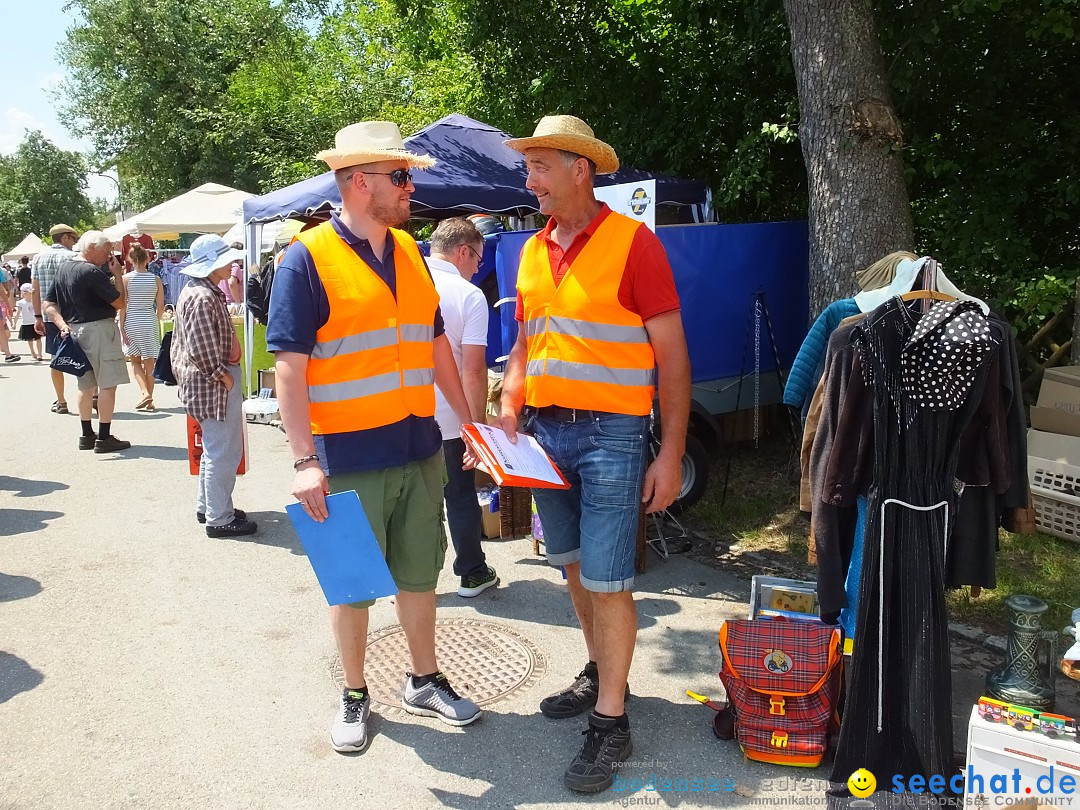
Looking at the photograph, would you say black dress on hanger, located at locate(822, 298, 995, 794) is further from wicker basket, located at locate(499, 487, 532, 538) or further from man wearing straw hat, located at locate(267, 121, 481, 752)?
wicker basket, located at locate(499, 487, 532, 538)

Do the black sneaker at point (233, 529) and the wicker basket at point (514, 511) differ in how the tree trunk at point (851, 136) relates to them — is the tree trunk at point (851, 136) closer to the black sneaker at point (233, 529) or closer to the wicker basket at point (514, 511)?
the wicker basket at point (514, 511)

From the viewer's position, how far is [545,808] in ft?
9.48

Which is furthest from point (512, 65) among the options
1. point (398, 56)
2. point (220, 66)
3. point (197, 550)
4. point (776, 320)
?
point (220, 66)

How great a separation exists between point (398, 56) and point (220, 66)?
1310 cm

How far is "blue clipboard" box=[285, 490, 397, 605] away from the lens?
113 inches

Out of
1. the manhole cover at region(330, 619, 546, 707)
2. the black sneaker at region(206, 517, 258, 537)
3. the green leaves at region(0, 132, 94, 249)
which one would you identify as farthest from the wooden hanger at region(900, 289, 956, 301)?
the green leaves at region(0, 132, 94, 249)

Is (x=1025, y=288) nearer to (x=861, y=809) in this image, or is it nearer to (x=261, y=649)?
(x=861, y=809)

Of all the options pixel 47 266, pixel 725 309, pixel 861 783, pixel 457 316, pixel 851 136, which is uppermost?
pixel 851 136

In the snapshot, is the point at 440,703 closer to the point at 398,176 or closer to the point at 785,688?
the point at 785,688

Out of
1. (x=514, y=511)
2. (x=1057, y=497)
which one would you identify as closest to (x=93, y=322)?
(x=514, y=511)

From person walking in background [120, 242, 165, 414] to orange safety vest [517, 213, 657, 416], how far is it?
27.0 ft

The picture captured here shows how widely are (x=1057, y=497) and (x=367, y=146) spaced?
4.42 meters

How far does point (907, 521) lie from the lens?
2.81 metres

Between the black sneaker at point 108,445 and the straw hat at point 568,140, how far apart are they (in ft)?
20.4
